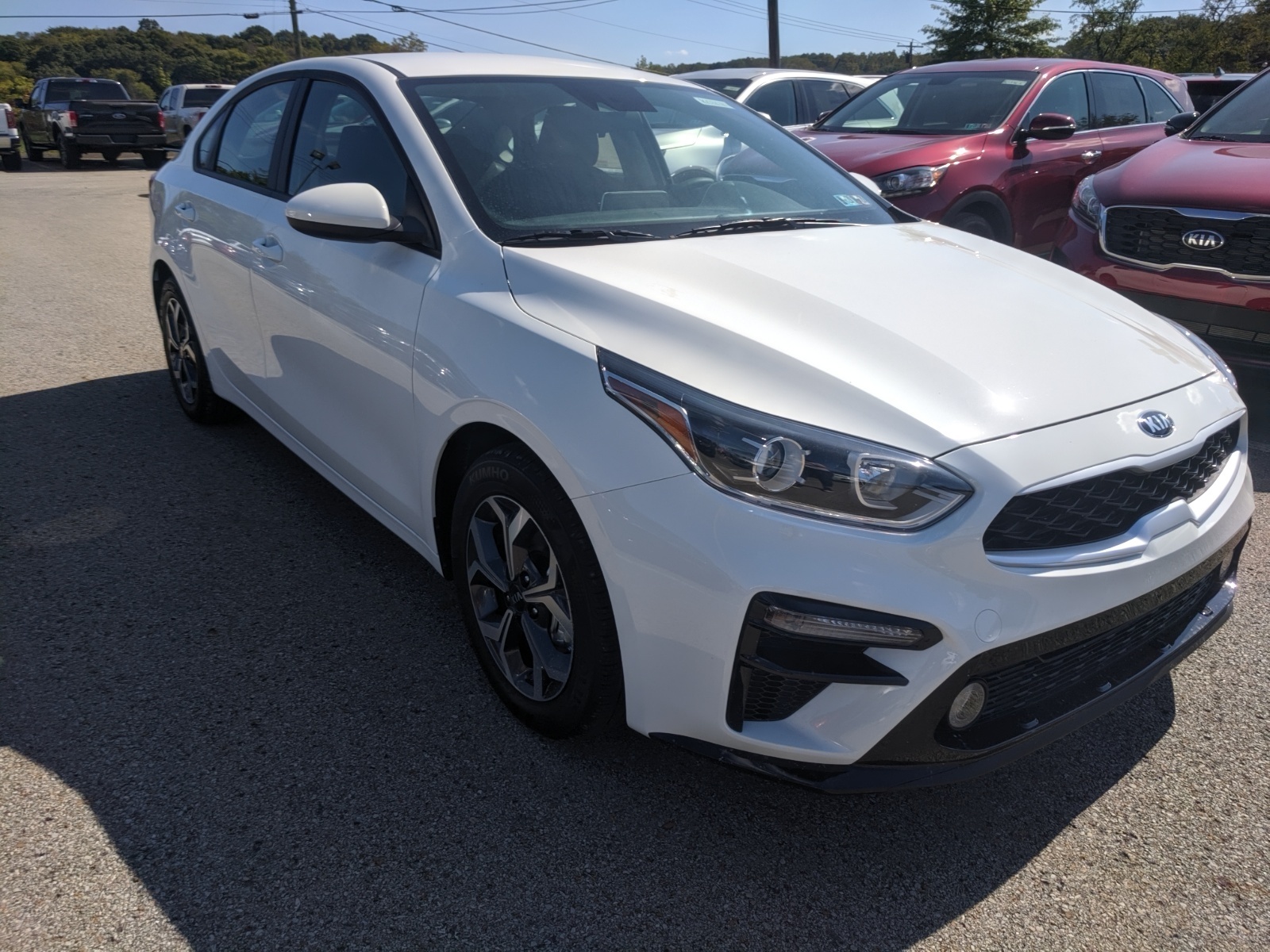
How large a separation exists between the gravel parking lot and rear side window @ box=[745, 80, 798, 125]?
784 centimetres

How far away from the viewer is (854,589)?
1.82 meters

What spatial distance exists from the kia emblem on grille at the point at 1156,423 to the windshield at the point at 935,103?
5.39 meters

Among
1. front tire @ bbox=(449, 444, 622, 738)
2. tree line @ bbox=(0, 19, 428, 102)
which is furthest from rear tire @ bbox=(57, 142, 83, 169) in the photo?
tree line @ bbox=(0, 19, 428, 102)

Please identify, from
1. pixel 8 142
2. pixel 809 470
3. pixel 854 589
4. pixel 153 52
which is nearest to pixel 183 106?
pixel 8 142

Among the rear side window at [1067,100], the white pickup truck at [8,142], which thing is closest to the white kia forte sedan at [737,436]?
the rear side window at [1067,100]

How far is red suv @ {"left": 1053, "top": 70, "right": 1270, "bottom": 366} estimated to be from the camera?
14.5 feet

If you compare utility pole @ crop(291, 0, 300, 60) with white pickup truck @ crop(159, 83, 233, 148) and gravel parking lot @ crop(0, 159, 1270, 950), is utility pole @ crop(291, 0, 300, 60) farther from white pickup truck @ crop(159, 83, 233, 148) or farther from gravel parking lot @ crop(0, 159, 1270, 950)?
gravel parking lot @ crop(0, 159, 1270, 950)

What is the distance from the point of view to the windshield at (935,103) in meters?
7.18

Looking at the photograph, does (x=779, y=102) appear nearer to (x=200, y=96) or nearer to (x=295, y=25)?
(x=200, y=96)

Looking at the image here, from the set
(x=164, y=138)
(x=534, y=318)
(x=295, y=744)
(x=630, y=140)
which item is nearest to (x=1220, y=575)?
(x=534, y=318)

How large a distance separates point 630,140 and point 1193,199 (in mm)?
→ 3022

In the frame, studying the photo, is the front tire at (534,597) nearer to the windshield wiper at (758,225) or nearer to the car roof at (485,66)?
the windshield wiper at (758,225)

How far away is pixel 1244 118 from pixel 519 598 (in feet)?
18.2

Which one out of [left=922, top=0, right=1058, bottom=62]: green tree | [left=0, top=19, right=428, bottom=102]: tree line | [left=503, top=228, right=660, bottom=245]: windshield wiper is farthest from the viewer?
[left=0, top=19, right=428, bottom=102]: tree line
